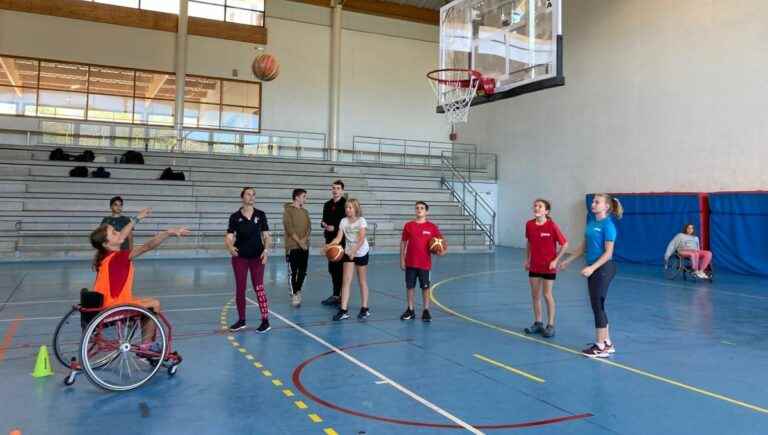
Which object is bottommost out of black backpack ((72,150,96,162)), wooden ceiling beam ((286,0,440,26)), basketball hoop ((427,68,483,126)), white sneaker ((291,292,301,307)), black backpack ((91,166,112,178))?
white sneaker ((291,292,301,307))

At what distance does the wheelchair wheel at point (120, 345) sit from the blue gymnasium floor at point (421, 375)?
0.17m

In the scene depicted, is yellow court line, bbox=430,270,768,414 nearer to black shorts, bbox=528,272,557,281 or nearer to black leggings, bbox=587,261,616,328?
black leggings, bbox=587,261,616,328

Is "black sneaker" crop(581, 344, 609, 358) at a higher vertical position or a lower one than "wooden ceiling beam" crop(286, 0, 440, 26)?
lower

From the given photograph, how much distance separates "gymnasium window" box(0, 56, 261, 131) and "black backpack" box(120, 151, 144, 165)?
9.40 ft

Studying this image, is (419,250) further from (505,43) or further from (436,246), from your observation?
(505,43)

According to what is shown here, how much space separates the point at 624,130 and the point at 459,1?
7848 millimetres

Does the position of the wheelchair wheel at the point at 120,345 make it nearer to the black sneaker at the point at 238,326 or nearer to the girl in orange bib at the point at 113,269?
the girl in orange bib at the point at 113,269

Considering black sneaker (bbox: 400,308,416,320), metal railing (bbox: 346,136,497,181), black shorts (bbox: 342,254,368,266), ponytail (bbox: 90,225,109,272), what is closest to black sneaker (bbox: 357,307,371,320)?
black sneaker (bbox: 400,308,416,320)

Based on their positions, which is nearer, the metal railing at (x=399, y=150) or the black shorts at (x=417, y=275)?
the black shorts at (x=417, y=275)

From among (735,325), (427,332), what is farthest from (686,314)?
(427,332)

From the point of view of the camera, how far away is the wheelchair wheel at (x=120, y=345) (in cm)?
434

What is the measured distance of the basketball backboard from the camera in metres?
10.8

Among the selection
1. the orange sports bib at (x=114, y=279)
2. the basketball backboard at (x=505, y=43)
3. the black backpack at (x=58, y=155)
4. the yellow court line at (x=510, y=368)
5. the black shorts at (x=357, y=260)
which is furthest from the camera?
the black backpack at (x=58, y=155)

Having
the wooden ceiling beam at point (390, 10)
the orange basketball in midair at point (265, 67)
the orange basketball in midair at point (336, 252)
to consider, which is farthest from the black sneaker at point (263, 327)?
A: the wooden ceiling beam at point (390, 10)
